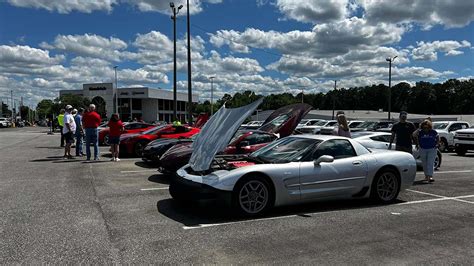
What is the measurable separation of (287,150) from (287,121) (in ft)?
16.3

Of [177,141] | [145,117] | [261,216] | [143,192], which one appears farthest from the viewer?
[145,117]

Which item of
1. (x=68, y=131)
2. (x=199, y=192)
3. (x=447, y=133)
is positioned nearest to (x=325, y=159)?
(x=199, y=192)

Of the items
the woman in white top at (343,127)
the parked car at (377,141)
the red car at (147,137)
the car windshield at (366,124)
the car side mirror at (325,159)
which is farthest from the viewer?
the car windshield at (366,124)

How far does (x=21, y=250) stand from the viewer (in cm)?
442

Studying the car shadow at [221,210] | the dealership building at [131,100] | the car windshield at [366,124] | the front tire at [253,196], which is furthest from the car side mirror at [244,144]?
the dealership building at [131,100]

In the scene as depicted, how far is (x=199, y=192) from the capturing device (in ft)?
19.1

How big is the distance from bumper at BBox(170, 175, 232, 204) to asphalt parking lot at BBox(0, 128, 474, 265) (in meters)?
0.30

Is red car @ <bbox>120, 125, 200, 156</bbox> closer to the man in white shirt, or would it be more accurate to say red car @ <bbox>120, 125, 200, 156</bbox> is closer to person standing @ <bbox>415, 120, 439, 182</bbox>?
the man in white shirt

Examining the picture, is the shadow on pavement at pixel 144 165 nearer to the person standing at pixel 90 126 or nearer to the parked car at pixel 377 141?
the person standing at pixel 90 126

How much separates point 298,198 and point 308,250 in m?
1.70

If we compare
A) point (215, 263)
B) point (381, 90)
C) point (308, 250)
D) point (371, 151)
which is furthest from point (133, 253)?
point (381, 90)

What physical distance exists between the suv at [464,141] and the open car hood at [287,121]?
33.1ft

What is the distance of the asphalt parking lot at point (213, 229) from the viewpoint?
4.36 meters

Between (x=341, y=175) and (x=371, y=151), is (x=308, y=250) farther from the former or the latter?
(x=371, y=151)
